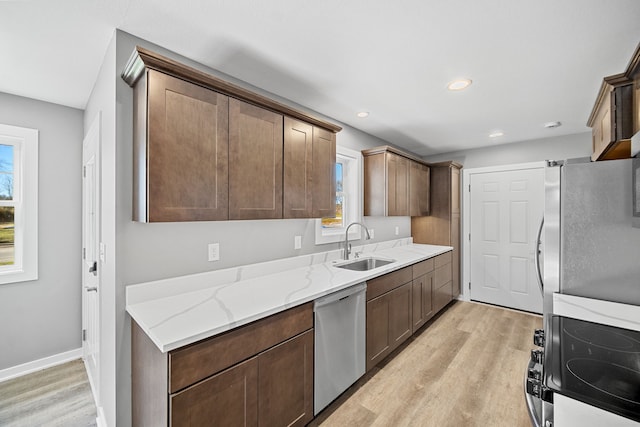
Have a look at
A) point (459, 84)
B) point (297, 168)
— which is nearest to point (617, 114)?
point (459, 84)

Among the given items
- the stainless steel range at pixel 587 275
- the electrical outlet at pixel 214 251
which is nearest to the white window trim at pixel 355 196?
the electrical outlet at pixel 214 251

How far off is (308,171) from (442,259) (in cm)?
243

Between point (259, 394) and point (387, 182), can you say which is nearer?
point (259, 394)

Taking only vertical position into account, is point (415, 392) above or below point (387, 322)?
below

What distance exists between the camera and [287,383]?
1.61 m

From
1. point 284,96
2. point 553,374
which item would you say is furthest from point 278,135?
point 553,374

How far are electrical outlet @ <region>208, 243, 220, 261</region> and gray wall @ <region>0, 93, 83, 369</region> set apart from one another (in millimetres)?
1716

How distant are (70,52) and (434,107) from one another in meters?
2.82

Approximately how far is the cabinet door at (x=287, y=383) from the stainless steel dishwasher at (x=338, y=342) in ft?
0.26

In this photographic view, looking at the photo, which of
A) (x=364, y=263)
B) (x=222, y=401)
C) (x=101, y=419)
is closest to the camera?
(x=222, y=401)

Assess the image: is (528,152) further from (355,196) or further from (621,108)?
(355,196)

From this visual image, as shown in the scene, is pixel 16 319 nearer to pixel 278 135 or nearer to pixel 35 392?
pixel 35 392

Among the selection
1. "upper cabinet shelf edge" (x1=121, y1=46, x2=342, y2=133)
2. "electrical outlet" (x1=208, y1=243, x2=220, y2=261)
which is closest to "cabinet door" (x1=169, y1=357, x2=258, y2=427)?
"electrical outlet" (x1=208, y1=243, x2=220, y2=261)

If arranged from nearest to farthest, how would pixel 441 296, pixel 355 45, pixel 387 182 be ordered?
pixel 355 45 < pixel 387 182 < pixel 441 296
